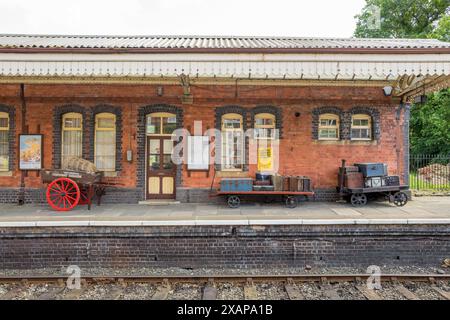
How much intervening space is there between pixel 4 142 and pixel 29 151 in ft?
3.55

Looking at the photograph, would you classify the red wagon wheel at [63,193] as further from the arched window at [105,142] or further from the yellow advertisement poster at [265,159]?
the yellow advertisement poster at [265,159]

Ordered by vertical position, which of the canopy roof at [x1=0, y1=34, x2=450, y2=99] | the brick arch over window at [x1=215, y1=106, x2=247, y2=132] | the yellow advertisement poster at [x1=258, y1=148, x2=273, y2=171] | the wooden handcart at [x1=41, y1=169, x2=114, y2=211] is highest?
the canopy roof at [x1=0, y1=34, x2=450, y2=99]

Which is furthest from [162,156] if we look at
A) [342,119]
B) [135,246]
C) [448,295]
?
[448,295]

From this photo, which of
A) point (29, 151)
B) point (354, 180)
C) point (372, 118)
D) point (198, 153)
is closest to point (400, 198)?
point (354, 180)

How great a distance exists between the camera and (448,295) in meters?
5.43

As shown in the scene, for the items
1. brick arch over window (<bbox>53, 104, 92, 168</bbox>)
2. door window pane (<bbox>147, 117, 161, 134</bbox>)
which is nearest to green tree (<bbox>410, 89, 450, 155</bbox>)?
door window pane (<bbox>147, 117, 161, 134</bbox>)

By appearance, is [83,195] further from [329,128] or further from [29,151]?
[329,128]

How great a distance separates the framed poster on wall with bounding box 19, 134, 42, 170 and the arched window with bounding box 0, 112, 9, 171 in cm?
67

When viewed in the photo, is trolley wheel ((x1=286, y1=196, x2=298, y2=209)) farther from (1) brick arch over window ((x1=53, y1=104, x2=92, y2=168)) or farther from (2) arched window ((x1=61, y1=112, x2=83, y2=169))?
(2) arched window ((x1=61, y1=112, x2=83, y2=169))

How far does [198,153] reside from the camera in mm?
10086

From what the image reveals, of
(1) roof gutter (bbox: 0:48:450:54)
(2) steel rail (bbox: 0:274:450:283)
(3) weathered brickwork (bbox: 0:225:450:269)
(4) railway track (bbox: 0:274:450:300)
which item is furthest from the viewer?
(1) roof gutter (bbox: 0:48:450:54)

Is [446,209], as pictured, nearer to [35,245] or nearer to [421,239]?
[421,239]

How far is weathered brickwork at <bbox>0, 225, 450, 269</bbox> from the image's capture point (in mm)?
6777

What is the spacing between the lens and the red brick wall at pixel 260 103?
9.91 meters
